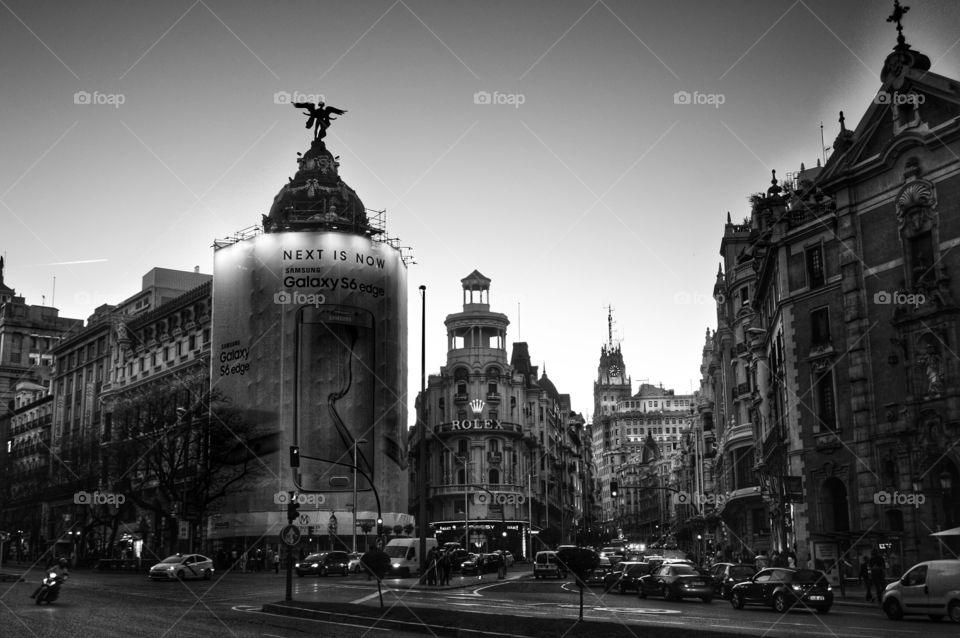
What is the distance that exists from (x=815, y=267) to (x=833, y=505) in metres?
11.0

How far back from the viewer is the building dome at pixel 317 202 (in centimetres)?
8356

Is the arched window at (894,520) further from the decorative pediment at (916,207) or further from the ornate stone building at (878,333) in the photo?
the decorative pediment at (916,207)

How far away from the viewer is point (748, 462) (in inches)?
2726

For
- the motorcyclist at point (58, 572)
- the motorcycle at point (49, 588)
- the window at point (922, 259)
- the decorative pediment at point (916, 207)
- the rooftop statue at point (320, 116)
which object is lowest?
the motorcycle at point (49, 588)

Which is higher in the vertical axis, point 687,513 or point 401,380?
point 401,380

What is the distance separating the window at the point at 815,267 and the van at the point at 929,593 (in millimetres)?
21625

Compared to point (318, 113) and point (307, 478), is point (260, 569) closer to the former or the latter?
point (307, 478)

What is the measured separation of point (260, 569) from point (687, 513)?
92.6 meters

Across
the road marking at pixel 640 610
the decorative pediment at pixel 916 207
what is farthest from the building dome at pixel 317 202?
the road marking at pixel 640 610

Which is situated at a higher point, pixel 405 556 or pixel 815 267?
pixel 815 267

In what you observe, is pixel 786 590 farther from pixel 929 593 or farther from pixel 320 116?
pixel 320 116

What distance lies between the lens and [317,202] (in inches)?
3359

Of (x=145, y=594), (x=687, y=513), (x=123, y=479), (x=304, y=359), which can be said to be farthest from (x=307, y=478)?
(x=687, y=513)

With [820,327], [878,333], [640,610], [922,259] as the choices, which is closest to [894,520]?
[878,333]
